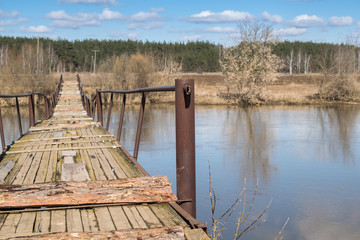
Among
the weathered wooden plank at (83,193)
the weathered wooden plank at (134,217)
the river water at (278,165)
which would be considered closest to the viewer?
the weathered wooden plank at (134,217)

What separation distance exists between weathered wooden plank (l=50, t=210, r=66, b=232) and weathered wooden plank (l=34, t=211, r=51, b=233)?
3 cm

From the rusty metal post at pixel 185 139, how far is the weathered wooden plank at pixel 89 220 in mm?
603

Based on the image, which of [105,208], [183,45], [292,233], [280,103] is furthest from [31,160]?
[183,45]

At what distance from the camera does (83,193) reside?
3105 millimetres

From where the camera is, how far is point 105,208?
298 cm

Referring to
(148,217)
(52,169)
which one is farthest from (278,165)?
(148,217)

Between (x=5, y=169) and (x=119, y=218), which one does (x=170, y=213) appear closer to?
(x=119, y=218)

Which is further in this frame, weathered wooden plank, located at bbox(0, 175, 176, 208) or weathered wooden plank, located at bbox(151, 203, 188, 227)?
weathered wooden plank, located at bbox(0, 175, 176, 208)

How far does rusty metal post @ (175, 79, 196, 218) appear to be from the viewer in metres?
2.77

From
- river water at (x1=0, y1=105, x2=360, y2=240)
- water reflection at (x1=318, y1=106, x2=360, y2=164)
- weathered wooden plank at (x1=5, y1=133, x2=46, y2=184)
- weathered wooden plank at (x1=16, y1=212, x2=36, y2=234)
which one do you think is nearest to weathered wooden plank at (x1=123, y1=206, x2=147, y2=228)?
weathered wooden plank at (x1=16, y1=212, x2=36, y2=234)

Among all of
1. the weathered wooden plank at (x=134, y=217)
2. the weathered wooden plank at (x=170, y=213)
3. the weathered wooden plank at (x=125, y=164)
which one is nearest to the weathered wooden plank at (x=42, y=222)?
the weathered wooden plank at (x=134, y=217)

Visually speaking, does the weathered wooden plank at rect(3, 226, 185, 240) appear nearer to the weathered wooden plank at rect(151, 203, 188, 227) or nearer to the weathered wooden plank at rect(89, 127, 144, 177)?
the weathered wooden plank at rect(151, 203, 188, 227)

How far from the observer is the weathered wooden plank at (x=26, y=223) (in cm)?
253

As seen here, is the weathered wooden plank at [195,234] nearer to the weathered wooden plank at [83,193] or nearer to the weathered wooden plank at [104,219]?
the weathered wooden plank at [104,219]
